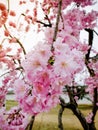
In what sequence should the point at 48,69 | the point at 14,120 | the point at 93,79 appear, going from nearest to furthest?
1. the point at 48,69
2. the point at 14,120
3. the point at 93,79

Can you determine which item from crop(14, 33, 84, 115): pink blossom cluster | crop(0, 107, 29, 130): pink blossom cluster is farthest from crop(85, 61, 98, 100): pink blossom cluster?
crop(14, 33, 84, 115): pink blossom cluster

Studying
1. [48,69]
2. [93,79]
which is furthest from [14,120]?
[93,79]

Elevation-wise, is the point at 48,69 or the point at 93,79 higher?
the point at 48,69

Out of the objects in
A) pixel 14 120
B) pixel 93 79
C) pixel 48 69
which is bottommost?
pixel 93 79

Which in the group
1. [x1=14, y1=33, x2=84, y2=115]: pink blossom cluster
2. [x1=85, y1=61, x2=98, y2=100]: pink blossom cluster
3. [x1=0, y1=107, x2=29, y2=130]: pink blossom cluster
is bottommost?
[x1=85, y1=61, x2=98, y2=100]: pink blossom cluster

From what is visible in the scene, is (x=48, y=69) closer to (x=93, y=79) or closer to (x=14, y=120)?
(x=14, y=120)

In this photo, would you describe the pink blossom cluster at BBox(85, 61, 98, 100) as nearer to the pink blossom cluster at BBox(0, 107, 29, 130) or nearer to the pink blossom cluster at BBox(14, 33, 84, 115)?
the pink blossom cluster at BBox(0, 107, 29, 130)

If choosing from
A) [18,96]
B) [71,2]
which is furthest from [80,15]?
[18,96]

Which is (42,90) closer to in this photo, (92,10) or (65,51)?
(65,51)

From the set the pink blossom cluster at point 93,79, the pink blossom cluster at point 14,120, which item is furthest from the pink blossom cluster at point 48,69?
the pink blossom cluster at point 93,79

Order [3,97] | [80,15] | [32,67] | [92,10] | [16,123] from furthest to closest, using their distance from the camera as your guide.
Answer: [92,10] → [80,15] → [3,97] → [16,123] → [32,67]

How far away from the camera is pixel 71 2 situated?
4.00 metres

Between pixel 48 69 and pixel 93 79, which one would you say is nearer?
pixel 48 69

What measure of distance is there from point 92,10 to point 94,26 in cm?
30
